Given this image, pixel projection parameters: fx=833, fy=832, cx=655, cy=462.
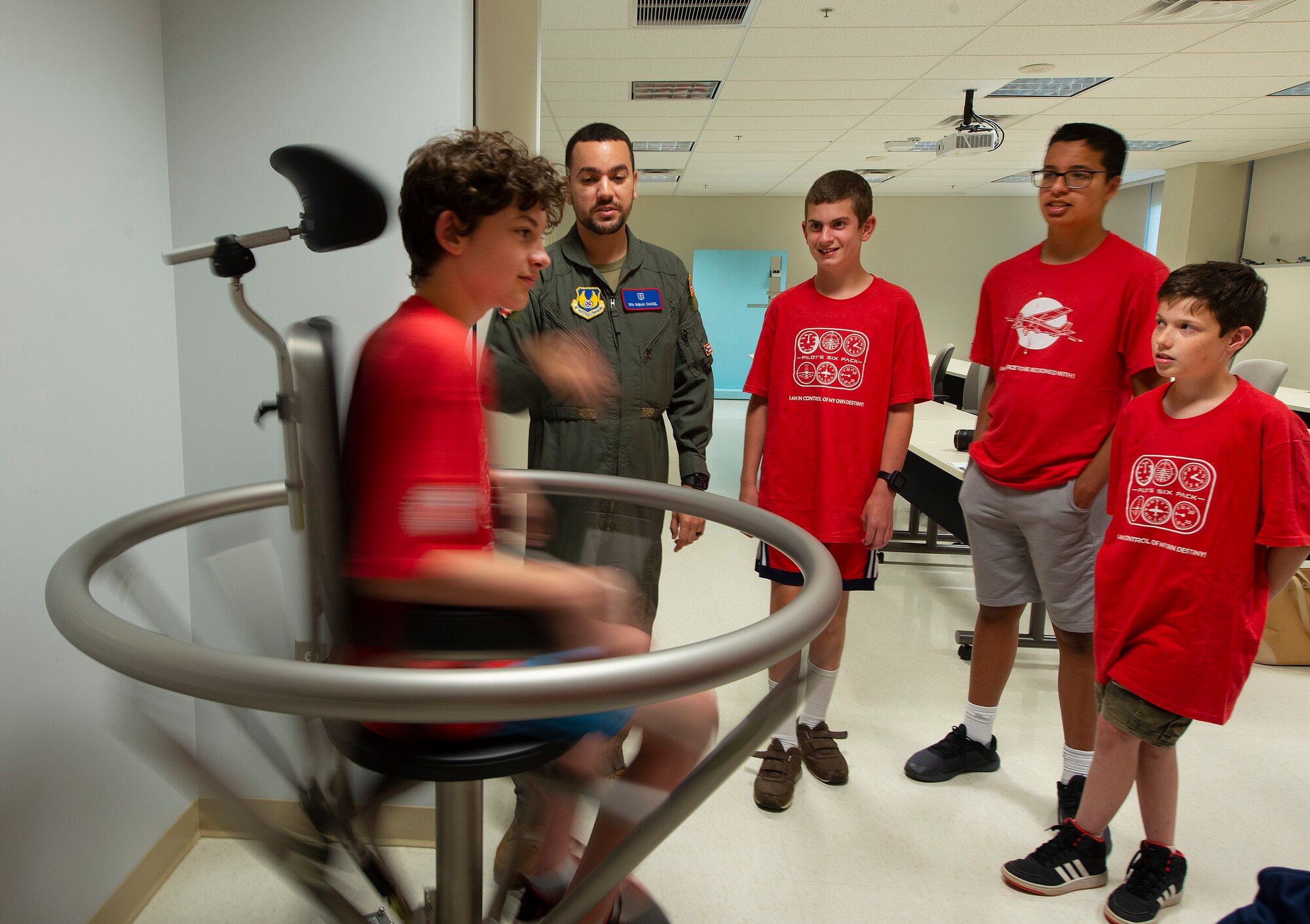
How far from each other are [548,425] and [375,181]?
36.4 inches

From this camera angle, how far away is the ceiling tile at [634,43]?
4.98 meters

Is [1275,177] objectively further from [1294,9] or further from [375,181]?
[375,181]

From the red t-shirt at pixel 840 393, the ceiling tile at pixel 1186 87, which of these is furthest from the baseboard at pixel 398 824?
the ceiling tile at pixel 1186 87

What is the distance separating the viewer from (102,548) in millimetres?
948

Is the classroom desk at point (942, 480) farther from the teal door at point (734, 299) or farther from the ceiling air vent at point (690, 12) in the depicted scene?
the teal door at point (734, 299)

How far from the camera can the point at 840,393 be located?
2.09 metres

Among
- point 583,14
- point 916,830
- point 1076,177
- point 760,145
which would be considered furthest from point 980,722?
point 760,145

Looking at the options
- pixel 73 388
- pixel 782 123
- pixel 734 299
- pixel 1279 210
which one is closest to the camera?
pixel 73 388

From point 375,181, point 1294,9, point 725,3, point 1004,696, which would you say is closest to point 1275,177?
point 1294,9

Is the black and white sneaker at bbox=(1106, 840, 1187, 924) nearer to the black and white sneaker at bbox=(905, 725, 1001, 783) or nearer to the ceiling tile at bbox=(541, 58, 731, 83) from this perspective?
the black and white sneaker at bbox=(905, 725, 1001, 783)

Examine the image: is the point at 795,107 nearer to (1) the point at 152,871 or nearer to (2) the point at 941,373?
(2) the point at 941,373

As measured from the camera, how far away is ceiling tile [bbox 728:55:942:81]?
5453mm

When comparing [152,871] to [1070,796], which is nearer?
[152,871]

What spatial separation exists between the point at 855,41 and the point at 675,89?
5.51 ft
